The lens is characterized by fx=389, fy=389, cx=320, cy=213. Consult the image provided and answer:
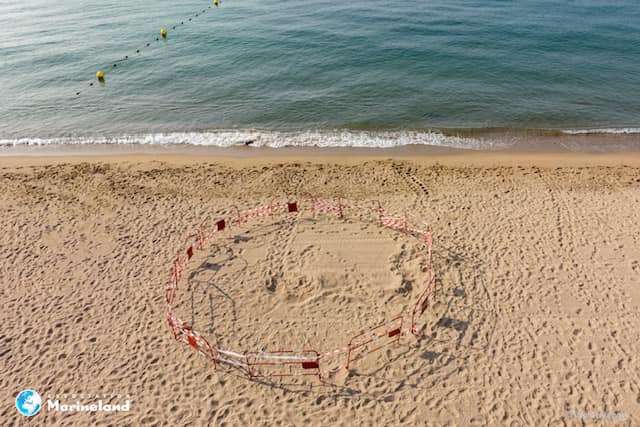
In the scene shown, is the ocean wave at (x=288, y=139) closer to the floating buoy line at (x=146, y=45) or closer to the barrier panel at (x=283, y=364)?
the floating buoy line at (x=146, y=45)

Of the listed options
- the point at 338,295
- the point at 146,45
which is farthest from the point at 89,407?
the point at 146,45

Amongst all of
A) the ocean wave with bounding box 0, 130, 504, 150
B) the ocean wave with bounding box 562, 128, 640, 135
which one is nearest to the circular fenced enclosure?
the ocean wave with bounding box 0, 130, 504, 150

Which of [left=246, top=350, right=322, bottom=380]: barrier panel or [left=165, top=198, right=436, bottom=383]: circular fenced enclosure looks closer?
[left=246, top=350, right=322, bottom=380]: barrier panel

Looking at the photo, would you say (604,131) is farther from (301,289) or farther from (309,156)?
(301,289)

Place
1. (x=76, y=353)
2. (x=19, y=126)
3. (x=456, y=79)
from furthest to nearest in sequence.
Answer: (x=456, y=79), (x=19, y=126), (x=76, y=353)

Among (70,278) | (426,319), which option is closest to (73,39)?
(70,278)

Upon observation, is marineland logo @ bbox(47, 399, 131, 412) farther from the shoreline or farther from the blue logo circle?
the shoreline

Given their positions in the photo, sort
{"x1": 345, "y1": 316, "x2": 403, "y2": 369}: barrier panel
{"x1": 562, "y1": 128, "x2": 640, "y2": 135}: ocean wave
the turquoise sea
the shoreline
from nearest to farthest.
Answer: {"x1": 345, "y1": 316, "x2": 403, "y2": 369}: barrier panel → the shoreline → {"x1": 562, "y1": 128, "x2": 640, "y2": 135}: ocean wave → the turquoise sea

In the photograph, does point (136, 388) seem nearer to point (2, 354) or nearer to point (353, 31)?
point (2, 354)
